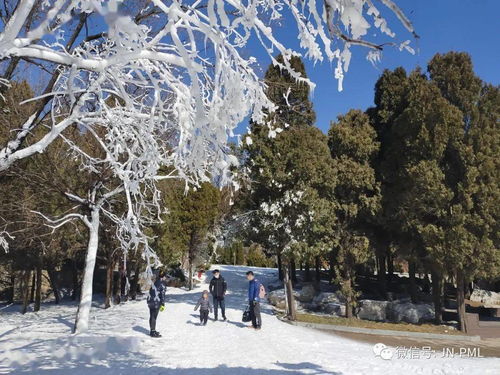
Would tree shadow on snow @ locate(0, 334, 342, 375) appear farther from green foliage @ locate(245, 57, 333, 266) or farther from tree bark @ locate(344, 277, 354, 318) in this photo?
tree bark @ locate(344, 277, 354, 318)

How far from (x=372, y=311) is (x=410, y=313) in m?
1.54

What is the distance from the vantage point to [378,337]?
1402 cm

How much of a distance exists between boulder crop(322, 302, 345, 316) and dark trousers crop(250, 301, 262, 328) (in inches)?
305

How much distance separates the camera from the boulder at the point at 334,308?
771 inches

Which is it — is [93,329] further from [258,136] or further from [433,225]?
[433,225]

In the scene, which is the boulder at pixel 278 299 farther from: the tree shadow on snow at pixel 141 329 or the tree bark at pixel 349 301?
the tree shadow on snow at pixel 141 329

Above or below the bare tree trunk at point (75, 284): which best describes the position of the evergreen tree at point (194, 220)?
above

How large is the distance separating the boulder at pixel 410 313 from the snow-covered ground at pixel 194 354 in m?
7.98

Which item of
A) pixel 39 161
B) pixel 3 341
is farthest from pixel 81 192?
pixel 3 341

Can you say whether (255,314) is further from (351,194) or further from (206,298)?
(351,194)

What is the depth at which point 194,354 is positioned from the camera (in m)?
9.39

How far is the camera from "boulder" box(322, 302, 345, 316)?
19.6 meters

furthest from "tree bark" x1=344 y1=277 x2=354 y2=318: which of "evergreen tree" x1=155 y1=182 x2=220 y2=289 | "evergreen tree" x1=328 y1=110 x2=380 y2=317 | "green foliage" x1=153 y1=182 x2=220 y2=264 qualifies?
"evergreen tree" x1=155 y1=182 x2=220 y2=289

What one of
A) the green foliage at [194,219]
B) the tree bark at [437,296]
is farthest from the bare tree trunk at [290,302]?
the green foliage at [194,219]
